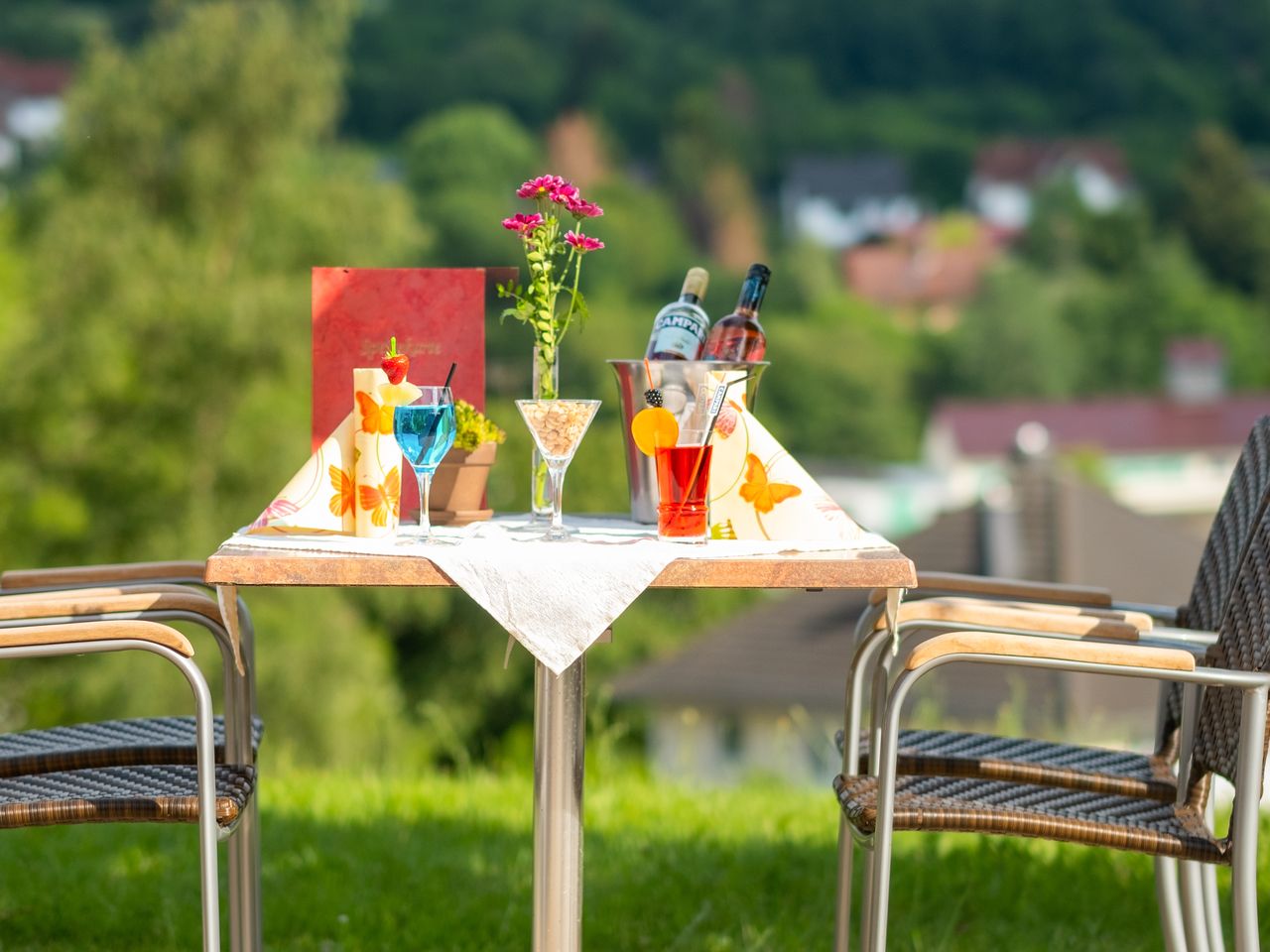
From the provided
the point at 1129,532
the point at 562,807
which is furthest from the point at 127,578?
the point at 1129,532

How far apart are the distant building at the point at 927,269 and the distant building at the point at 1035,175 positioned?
125 centimetres

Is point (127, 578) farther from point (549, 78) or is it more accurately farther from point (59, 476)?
point (549, 78)

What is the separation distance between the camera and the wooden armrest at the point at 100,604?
6.01ft

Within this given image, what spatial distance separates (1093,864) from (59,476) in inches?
746

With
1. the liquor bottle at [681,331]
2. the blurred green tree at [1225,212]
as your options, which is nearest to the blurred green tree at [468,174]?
the blurred green tree at [1225,212]

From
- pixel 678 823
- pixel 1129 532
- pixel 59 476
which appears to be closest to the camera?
pixel 678 823

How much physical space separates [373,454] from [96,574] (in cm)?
59

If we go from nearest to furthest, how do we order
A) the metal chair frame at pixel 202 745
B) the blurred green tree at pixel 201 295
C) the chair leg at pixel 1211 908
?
the metal chair frame at pixel 202 745
the chair leg at pixel 1211 908
the blurred green tree at pixel 201 295

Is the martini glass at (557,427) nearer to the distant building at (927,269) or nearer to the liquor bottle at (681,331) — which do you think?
the liquor bottle at (681,331)

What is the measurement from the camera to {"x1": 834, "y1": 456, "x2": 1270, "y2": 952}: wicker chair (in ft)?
5.63

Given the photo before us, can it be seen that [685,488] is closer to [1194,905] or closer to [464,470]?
[464,470]

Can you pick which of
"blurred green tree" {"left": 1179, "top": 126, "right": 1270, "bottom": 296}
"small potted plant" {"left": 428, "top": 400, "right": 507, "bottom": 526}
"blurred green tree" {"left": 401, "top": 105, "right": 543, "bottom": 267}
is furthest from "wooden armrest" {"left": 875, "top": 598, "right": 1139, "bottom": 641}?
"blurred green tree" {"left": 1179, "top": 126, "right": 1270, "bottom": 296}

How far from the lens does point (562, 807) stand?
186 cm

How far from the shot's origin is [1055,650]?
68.2 inches
